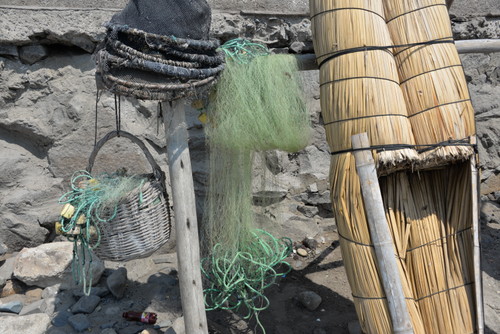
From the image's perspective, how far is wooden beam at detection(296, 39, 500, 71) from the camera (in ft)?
6.10

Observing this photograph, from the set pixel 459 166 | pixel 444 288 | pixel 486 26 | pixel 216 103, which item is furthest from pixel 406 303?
pixel 486 26

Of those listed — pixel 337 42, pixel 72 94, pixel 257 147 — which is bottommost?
pixel 257 147

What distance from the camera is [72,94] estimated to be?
8.48 feet

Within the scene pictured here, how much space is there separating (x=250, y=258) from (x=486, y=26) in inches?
103

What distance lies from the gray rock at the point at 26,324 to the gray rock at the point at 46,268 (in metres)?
0.30

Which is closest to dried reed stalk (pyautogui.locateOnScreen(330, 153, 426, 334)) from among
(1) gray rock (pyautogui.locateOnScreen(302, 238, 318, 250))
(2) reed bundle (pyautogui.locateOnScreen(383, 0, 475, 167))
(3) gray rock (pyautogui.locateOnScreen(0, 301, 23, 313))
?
(2) reed bundle (pyautogui.locateOnScreen(383, 0, 475, 167))

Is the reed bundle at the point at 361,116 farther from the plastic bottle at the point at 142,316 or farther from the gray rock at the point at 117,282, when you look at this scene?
the gray rock at the point at 117,282

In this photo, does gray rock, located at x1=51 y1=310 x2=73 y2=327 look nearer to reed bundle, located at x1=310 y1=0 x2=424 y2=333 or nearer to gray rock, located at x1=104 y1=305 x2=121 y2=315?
gray rock, located at x1=104 y1=305 x2=121 y2=315

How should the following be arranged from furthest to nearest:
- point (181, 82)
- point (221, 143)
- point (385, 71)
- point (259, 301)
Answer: point (259, 301)
point (221, 143)
point (385, 71)
point (181, 82)

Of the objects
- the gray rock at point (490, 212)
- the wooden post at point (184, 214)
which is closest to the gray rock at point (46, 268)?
the wooden post at point (184, 214)

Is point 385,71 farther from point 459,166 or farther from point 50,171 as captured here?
point 50,171

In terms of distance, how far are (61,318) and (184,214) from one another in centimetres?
104

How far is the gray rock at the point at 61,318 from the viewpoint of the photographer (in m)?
2.14

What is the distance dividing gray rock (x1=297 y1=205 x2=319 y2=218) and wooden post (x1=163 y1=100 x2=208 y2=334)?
1461mm
